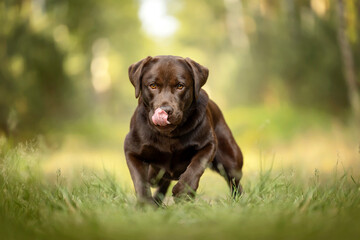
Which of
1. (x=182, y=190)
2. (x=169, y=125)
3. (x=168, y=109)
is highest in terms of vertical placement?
(x=168, y=109)

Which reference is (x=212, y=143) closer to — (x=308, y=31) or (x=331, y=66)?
(x=331, y=66)

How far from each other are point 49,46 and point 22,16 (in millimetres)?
1162

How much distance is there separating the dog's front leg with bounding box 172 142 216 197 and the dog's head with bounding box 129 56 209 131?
0.37 metres

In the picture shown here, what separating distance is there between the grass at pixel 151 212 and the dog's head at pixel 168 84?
794 millimetres

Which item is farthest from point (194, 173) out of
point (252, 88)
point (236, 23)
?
point (236, 23)

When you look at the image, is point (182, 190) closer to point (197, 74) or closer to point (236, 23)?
point (197, 74)

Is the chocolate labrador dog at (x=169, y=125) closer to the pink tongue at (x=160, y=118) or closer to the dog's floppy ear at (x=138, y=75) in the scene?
the dog's floppy ear at (x=138, y=75)

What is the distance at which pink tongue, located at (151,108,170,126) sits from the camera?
3742 mm

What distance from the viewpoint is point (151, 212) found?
303 centimetres

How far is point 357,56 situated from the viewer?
9.12m

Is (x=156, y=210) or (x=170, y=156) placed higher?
(x=170, y=156)

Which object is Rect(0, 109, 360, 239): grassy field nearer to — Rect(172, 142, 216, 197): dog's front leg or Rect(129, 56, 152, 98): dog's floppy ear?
Rect(172, 142, 216, 197): dog's front leg

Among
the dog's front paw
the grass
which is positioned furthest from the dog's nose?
the grass

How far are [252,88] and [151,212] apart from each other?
13161 millimetres
